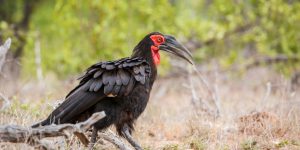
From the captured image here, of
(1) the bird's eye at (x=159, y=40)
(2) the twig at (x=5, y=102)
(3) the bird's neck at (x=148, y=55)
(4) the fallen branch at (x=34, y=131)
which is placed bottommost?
(4) the fallen branch at (x=34, y=131)

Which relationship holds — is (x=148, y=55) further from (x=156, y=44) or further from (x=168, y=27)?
(x=168, y=27)

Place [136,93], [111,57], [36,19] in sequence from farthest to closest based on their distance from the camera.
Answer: [36,19], [111,57], [136,93]

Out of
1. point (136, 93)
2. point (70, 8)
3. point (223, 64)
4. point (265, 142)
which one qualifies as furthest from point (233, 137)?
point (70, 8)

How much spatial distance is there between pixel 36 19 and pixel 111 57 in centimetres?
400

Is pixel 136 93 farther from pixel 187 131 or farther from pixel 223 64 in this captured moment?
pixel 223 64

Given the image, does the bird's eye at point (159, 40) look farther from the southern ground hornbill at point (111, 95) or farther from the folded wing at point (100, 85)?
the folded wing at point (100, 85)

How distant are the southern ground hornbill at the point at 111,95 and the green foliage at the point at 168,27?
230 inches

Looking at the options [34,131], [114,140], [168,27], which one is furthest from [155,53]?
[168,27]

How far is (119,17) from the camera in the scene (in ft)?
41.6

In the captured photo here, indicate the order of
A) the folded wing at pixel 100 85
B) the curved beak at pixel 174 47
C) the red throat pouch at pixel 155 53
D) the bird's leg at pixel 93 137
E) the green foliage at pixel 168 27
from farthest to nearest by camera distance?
the green foliage at pixel 168 27 → the curved beak at pixel 174 47 → the red throat pouch at pixel 155 53 → the bird's leg at pixel 93 137 → the folded wing at pixel 100 85

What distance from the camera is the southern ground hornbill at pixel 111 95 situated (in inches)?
215

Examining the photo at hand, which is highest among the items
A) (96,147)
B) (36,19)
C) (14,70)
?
(36,19)

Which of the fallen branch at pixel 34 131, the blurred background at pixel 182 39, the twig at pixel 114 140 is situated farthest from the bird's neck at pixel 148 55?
the blurred background at pixel 182 39

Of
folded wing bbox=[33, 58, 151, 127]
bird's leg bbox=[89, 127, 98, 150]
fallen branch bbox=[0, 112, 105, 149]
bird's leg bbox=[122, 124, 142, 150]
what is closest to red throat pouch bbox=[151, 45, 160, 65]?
folded wing bbox=[33, 58, 151, 127]
